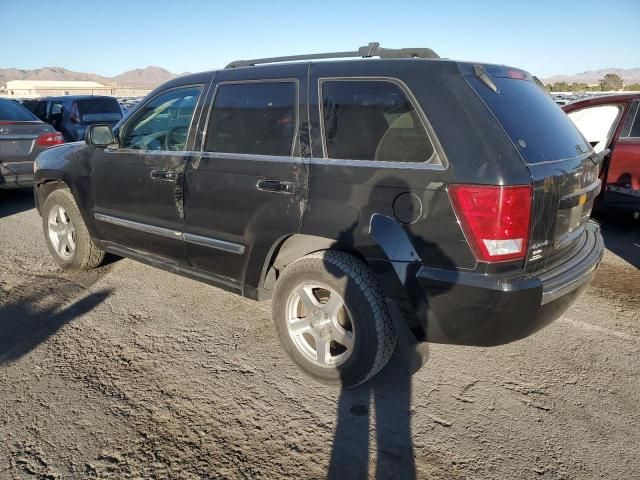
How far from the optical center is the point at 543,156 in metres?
2.44

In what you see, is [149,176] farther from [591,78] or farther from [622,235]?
[591,78]

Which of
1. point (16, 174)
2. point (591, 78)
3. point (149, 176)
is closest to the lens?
point (149, 176)

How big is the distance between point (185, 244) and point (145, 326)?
2.40 feet

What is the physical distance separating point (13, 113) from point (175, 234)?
6.28 meters

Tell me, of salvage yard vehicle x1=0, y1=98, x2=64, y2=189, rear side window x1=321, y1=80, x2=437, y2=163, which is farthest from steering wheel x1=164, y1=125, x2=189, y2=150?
salvage yard vehicle x1=0, y1=98, x2=64, y2=189

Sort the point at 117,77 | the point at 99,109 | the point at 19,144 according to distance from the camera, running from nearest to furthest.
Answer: the point at 19,144 < the point at 99,109 < the point at 117,77

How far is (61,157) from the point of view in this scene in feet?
14.6

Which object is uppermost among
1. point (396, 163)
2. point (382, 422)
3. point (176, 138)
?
point (176, 138)

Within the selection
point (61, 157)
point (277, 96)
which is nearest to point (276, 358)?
point (277, 96)

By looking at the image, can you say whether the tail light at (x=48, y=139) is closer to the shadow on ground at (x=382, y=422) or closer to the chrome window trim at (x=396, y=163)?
the chrome window trim at (x=396, y=163)

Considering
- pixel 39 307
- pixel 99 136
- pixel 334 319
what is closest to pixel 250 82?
pixel 99 136

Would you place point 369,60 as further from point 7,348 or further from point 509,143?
point 7,348

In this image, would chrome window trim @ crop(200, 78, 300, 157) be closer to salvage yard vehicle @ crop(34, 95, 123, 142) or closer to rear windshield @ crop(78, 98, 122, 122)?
salvage yard vehicle @ crop(34, 95, 123, 142)

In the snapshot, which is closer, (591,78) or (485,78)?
(485,78)
